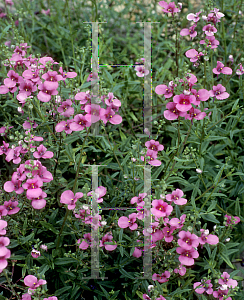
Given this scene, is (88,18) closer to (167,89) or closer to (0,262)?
(167,89)

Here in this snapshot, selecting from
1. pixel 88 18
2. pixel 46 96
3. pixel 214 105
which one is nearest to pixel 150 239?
pixel 46 96

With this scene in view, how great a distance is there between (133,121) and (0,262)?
7.25 feet

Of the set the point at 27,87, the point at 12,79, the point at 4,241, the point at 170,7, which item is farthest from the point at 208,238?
the point at 170,7

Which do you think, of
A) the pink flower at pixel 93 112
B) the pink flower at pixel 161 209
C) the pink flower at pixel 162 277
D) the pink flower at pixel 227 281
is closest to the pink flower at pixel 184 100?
the pink flower at pixel 93 112

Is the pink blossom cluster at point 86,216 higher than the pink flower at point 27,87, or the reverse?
the pink flower at point 27,87

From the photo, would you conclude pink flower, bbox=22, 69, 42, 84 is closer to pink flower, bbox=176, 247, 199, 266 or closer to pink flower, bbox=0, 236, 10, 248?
pink flower, bbox=0, 236, 10, 248

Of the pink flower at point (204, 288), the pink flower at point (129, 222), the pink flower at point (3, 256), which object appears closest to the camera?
the pink flower at point (3, 256)

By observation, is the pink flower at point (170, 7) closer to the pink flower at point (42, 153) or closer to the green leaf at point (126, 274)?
the pink flower at point (42, 153)

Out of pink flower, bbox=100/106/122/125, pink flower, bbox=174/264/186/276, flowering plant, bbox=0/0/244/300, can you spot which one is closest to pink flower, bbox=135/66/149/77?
flowering plant, bbox=0/0/244/300

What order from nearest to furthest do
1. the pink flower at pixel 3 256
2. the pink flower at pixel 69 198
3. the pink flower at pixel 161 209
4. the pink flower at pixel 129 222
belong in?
the pink flower at pixel 3 256
the pink flower at pixel 161 209
the pink flower at pixel 69 198
the pink flower at pixel 129 222

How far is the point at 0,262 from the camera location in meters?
1.61

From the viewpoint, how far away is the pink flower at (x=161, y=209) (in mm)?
1919

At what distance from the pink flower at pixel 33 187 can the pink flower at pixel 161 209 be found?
677 mm

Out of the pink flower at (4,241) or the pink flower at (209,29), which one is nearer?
the pink flower at (4,241)
